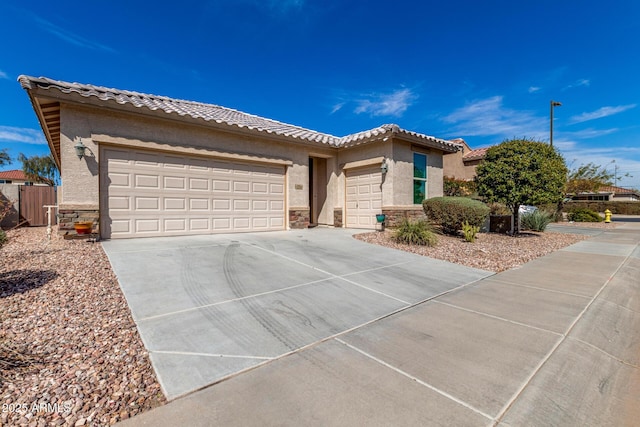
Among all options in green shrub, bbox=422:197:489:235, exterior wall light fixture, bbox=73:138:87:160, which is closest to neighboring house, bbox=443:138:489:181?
green shrub, bbox=422:197:489:235

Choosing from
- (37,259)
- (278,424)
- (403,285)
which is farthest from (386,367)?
(37,259)

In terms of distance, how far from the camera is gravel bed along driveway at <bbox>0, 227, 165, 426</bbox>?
196 cm

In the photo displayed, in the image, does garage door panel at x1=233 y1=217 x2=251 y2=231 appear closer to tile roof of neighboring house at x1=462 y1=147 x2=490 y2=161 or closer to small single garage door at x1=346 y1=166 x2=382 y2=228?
small single garage door at x1=346 y1=166 x2=382 y2=228

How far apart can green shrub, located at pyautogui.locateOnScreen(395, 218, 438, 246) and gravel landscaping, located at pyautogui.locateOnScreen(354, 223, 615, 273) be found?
0.63ft

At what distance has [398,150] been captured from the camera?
11.1 m

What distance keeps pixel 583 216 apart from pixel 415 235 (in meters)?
19.0

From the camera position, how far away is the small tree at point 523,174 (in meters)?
9.78

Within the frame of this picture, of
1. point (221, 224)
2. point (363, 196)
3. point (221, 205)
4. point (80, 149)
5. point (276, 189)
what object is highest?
point (80, 149)

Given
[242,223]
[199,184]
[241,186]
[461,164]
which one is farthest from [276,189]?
[461,164]

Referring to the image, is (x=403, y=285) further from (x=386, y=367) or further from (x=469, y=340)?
(x=386, y=367)

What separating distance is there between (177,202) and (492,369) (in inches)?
338

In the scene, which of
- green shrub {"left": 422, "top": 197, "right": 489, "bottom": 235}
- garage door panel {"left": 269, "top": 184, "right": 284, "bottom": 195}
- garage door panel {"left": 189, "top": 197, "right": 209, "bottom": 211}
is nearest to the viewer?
garage door panel {"left": 189, "top": 197, "right": 209, "bottom": 211}

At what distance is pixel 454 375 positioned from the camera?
2.45 meters

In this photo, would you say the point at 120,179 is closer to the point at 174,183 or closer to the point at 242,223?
the point at 174,183
